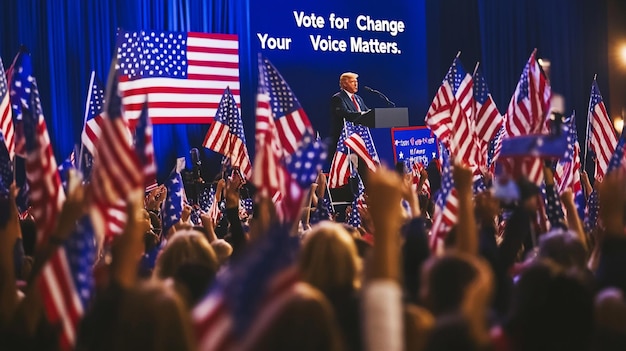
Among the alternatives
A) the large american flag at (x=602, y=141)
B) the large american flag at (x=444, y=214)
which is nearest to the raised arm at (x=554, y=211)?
the large american flag at (x=444, y=214)

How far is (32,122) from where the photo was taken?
14.2ft

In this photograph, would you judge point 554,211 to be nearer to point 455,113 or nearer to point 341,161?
point 455,113

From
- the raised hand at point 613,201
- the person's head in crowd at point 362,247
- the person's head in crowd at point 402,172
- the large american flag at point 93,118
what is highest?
the large american flag at point 93,118

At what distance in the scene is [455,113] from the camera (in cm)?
719

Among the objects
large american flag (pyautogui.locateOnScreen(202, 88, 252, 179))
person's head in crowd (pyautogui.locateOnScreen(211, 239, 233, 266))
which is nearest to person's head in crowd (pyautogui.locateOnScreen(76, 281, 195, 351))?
person's head in crowd (pyautogui.locateOnScreen(211, 239, 233, 266))

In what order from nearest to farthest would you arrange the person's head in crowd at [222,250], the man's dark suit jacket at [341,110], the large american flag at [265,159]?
the large american flag at [265,159]
the person's head in crowd at [222,250]
the man's dark suit jacket at [341,110]

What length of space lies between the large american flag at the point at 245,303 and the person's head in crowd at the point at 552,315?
67 centimetres

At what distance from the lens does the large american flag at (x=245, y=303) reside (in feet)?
7.10

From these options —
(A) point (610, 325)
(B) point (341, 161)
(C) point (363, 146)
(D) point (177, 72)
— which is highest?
(D) point (177, 72)

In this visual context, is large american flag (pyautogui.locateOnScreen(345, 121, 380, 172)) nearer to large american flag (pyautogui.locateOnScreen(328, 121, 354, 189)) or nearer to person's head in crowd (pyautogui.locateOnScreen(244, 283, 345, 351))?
large american flag (pyautogui.locateOnScreen(328, 121, 354, 189))

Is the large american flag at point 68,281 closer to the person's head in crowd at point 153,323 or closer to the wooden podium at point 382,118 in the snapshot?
the person's head in crowd at point 153,323

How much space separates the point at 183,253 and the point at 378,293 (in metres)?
1.62

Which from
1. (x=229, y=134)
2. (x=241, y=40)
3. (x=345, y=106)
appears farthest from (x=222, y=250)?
(x=241, y=40)

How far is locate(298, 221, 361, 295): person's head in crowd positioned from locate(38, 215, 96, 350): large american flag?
2.40 ft
